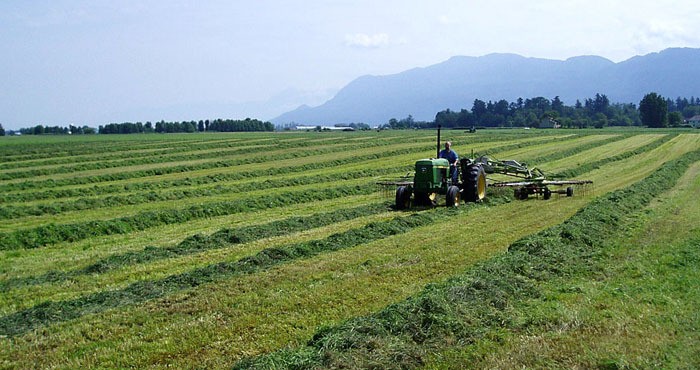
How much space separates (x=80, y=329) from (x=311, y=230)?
8134 millimetres

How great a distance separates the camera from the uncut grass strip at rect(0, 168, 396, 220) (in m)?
21.2

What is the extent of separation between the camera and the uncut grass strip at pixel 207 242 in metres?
12.0

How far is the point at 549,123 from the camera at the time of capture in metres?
125

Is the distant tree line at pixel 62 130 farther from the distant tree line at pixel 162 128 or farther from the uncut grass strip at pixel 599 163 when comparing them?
the uncut grass strip at pixel 599 163

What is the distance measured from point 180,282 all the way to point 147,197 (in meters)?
13.8

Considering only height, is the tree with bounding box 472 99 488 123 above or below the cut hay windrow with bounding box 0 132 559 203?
above

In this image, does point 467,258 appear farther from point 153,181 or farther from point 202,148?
point 202,148

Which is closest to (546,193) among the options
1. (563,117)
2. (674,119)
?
(674,119)

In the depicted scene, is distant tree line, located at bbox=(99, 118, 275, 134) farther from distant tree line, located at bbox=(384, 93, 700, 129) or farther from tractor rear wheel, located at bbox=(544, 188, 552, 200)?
tractor rear wheel, located at bbox=(544, 188, 552, 200)

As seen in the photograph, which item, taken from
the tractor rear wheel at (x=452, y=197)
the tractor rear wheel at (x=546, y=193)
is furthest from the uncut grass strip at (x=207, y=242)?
the tractor rear wheel at (x=546, y=193)

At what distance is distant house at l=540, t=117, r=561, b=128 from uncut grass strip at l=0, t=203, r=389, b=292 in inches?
4363

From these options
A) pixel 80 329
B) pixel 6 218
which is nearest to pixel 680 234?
pixel 80 329

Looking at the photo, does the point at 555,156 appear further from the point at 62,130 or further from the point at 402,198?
the point at 62,130

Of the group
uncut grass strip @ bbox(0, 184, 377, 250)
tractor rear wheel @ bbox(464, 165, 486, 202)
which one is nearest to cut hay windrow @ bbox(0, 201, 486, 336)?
tractor rear wheel @ bbox(464, 165, 486, 202)
